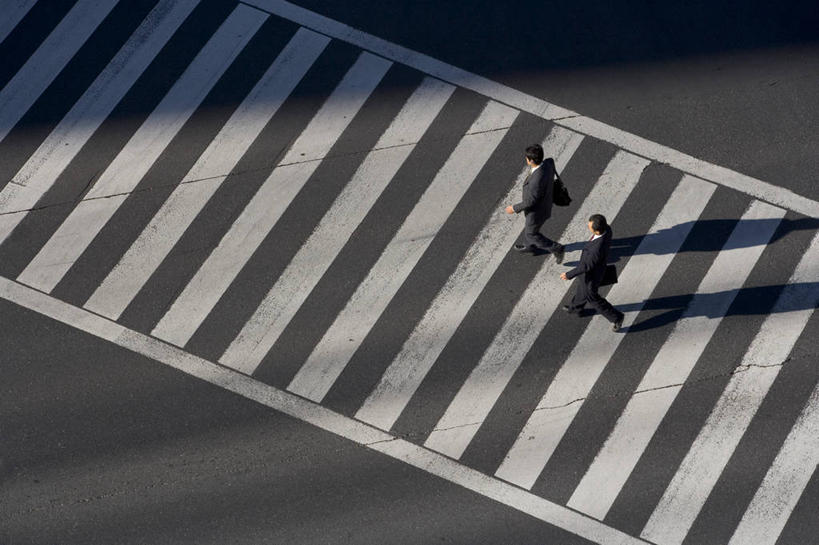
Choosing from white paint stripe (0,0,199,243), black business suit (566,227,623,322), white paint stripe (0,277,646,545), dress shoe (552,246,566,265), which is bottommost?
white paint stripe (0,277,646,545)

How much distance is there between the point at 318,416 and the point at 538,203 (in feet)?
13.7

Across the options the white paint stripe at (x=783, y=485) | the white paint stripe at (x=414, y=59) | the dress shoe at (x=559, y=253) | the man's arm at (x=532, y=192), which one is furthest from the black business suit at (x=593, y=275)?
the white paint stripe at (x=414, y=59)

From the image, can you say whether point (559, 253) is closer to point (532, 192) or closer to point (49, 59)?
point (532, 192)

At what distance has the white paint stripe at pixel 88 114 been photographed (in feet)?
54.0

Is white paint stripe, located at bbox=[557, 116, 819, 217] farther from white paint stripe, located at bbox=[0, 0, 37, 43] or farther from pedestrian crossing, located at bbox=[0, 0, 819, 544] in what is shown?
white paint stripe, located at bbox=[0, 0, 37, 43]

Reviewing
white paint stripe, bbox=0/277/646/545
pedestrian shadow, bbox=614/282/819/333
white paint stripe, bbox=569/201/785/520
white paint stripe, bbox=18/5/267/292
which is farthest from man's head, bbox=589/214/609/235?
white paint stripe, bbox=18/5/267/292

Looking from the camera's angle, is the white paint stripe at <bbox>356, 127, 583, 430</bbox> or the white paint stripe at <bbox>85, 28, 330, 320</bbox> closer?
the white paint stripe at <bbox>356, 127, 583, 430</bbox>

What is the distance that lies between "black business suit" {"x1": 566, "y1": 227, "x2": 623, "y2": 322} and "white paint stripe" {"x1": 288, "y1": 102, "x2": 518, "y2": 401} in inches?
95.2

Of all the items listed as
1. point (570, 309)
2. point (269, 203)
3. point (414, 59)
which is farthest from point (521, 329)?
point (414, 59)

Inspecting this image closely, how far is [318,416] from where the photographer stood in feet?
49.2

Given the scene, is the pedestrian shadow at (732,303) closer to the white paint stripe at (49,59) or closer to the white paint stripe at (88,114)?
the white paint stripe at (88,114)

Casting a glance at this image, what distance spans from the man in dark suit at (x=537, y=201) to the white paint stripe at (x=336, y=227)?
2149 mm

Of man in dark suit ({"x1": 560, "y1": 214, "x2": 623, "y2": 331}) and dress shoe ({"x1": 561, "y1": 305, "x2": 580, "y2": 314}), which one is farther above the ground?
man in dark suit ({"x1": 560, "y1": 214, "x2": 623, "y2": 331})

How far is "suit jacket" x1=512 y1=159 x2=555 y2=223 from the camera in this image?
48.1ft
